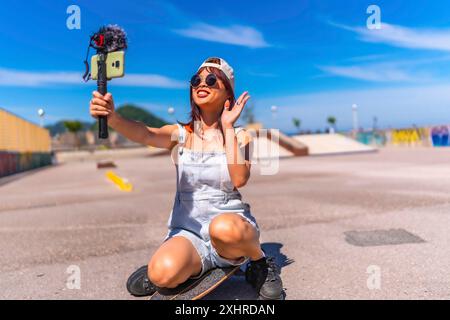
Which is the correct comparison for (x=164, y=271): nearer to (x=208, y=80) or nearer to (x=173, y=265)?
(x=173, y=265)

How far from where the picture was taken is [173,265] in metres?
2.15

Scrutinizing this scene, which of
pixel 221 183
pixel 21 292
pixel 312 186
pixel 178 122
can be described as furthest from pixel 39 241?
pixel 312 186

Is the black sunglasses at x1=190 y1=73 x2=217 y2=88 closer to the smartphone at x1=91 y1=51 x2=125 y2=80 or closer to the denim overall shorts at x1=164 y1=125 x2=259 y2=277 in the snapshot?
the denim overall shorts at x1=164 y1=125 x2=259 y2=277

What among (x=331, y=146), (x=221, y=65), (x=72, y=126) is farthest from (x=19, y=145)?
(x=72, y=126)

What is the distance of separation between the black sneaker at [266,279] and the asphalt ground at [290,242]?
12cm

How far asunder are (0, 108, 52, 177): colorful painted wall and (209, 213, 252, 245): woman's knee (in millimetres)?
15233

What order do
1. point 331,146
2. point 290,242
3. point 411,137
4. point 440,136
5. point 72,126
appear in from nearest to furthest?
point 290,242, point 440,136, point 331,146, point 411,137, point 72,126

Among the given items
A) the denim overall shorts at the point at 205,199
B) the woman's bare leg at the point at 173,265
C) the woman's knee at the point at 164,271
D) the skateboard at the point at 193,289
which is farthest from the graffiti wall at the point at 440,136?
the woman's knee at the point at 164,271

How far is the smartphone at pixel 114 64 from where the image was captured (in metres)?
2.04

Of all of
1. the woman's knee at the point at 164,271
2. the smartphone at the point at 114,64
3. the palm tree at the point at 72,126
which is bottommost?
the woman's knee at the point at 164,271

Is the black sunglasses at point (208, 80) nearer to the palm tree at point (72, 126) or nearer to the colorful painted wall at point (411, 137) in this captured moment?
the colorful painted wall at point (411, 137)

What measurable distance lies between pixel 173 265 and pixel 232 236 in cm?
39

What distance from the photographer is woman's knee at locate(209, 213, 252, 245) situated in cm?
217

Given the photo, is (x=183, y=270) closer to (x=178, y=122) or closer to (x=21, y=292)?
(x=178, y=122)
